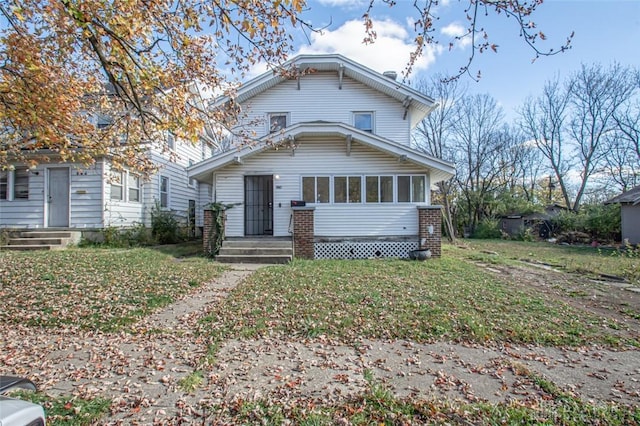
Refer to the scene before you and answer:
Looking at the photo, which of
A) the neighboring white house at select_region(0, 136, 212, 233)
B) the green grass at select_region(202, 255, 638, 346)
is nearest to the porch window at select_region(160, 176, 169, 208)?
the neighboring white house at select_region(0, 136, 212, 233)

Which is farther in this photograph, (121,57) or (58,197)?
(58,197)

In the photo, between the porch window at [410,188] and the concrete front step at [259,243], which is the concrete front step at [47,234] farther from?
the porch window at [410,188]

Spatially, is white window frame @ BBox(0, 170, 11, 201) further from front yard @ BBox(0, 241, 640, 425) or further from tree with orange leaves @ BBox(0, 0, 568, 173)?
tree with orange leaves @ BBox(0, 0, 568, 173)

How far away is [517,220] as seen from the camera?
2375cm

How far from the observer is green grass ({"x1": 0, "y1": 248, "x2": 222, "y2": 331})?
16.4 ft

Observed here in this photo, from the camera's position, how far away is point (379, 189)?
11602 mm

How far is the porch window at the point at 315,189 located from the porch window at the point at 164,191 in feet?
25.5

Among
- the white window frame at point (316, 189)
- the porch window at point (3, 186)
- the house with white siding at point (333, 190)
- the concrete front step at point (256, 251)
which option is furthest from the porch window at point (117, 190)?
the white window frame at point (316, 189)

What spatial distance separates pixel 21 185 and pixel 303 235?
1095cm

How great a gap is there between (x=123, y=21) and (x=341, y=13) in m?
2.52

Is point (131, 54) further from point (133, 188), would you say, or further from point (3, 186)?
point (3, 186)

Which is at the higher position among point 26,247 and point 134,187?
point 134,187

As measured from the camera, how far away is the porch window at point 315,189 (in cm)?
1170

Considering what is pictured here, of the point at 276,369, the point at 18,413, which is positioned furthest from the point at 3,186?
the point at 18,413
